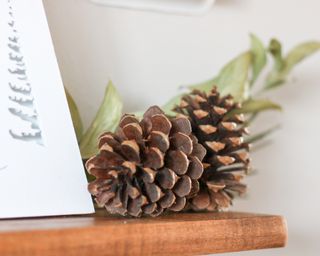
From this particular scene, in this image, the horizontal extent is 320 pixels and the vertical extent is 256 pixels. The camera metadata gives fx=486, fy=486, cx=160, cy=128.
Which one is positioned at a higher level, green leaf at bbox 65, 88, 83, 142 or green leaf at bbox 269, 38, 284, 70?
green leaf at bbox 269, 38, 284, 70

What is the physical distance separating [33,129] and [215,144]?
0.17 metres

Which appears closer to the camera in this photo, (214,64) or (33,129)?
(33,129)

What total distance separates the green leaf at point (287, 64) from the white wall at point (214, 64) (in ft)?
0.15

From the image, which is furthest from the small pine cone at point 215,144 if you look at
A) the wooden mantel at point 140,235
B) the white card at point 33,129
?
the white card at point 33,129

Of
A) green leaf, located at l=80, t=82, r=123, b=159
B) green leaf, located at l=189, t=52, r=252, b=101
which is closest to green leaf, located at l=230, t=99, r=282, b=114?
green leaf, located at l=189, t=52, r=252, b=101

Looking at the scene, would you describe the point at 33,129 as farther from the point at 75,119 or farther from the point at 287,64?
the point at 287,64

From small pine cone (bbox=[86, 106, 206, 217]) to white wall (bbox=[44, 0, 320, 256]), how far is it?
20cm

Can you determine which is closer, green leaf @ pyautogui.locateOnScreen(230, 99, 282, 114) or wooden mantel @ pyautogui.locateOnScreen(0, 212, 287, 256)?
wooden mantel @ pyautogui.locateOnScreen(0, 212, 287, 256)

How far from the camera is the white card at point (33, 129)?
413mm

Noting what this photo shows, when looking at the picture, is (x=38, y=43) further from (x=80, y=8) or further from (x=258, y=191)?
(x=258, y=191)

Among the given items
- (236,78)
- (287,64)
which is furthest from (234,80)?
(287,64)

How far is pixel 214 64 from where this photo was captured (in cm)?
68

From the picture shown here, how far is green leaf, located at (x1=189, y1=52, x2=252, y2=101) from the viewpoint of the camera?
60 cm

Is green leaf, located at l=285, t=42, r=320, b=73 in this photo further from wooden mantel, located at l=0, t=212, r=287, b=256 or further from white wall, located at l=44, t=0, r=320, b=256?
wooden mantel, located at l=0, t=212, r=287, b=256
